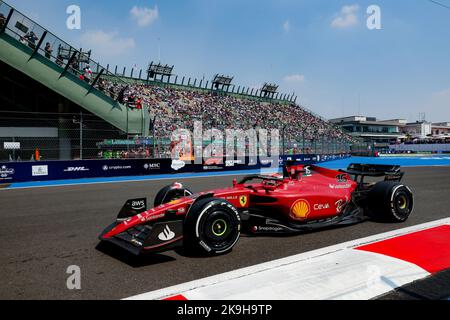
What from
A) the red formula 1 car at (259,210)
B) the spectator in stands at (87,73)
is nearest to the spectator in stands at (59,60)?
the spectator in stands at (87,73)

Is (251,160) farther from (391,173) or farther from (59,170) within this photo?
(391,173)

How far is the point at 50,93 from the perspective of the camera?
676 inches

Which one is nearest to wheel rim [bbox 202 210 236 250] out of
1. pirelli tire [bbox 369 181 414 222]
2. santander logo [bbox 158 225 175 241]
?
santander logo [bbox 158 225 175 241]

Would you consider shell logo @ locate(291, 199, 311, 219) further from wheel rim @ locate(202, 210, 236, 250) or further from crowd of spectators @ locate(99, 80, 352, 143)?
crowd of spectators @ locate(99, 80, 352, 143)

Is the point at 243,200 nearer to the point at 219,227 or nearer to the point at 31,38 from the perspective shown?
the point at 219,227

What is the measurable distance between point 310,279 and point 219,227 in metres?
1.17

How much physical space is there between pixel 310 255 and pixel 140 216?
6.41 feet

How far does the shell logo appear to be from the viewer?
15.1 ft

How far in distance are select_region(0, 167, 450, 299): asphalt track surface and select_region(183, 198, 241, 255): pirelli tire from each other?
133mm

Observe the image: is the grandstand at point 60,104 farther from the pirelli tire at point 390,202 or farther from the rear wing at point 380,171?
the pirelli tire at point 390,202

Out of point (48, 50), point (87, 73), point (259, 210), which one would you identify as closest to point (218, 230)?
point (259, 210)

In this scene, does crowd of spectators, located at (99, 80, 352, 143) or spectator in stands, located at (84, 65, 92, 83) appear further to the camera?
crowd of spectators, located at (99, 80, 352, 143)

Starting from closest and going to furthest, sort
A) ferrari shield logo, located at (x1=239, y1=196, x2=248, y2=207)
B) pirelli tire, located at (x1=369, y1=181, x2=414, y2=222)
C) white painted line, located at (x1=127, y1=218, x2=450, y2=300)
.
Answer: white painted line, located at (x1=127, y1=218, x2=450, y2=300)
ferrari shield logo, located at (x1=239, y1=196, x2=248, y2=207)
pirelli tire, located at (x1=369, y1=181, x2=414, y2=222)

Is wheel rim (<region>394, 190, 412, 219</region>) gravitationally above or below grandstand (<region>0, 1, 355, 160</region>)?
below
